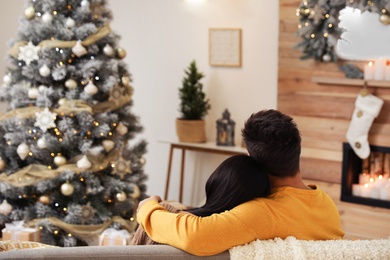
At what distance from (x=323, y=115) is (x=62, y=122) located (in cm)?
196

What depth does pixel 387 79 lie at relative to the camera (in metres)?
4.52

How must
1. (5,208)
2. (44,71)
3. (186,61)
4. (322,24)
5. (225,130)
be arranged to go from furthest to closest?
1. (186,61)
2. (225,130)
3. (322,24)
4. (5,208)
5. (44,71)

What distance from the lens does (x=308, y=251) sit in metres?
2.06

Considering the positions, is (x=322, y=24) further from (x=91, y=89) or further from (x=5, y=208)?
(x=5, y=208)

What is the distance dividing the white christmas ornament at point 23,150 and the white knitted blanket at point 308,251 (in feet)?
6.72

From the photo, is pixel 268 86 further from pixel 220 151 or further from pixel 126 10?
pixel 126 10

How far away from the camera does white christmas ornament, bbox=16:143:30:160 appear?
3.79m

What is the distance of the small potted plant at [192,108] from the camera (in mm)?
5293

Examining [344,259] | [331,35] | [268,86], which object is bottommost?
[344,259]

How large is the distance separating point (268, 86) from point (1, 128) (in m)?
2.13

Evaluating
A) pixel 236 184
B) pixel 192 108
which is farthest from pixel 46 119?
pixel 236 184

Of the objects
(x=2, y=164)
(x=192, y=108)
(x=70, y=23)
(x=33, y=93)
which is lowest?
(x=2, y=164)

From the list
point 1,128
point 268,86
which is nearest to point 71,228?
point 1,128

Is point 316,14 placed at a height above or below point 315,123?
above
